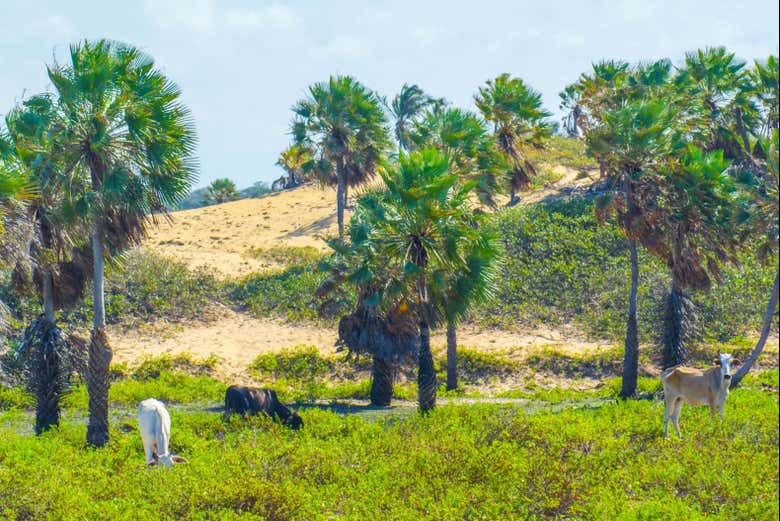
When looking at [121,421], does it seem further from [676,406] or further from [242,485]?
[676,406]

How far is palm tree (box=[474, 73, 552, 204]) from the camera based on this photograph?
32.5 meters

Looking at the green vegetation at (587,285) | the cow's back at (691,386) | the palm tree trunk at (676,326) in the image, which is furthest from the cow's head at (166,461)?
the palm tree trunk at (676,326)

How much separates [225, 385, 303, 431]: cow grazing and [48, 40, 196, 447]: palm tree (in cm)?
405

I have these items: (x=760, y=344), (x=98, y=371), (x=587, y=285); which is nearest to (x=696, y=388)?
(x=760, y=344)

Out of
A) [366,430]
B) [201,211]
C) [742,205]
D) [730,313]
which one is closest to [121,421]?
[366,430]

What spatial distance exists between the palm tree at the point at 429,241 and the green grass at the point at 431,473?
12.1 ft

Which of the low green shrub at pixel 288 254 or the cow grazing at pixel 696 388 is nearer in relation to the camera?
the cow grazing at pixel 696 388

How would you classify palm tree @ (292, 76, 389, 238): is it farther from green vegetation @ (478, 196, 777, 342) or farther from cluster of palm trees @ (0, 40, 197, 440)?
cluster of palm trees @ (0, 40, 197, 440)

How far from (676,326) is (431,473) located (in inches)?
539

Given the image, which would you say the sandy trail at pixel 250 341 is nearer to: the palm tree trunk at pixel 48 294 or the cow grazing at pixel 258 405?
the cow grazing at pixel 258 405

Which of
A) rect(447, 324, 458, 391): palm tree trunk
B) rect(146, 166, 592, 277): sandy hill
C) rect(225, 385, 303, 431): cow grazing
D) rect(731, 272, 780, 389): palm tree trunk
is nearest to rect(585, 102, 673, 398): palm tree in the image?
rect(731, 272, 780, 389): palm tree trunk

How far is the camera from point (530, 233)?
41688 millimetres

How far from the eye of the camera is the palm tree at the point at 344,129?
3978 centimetres

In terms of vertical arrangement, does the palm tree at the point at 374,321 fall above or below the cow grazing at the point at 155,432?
above
